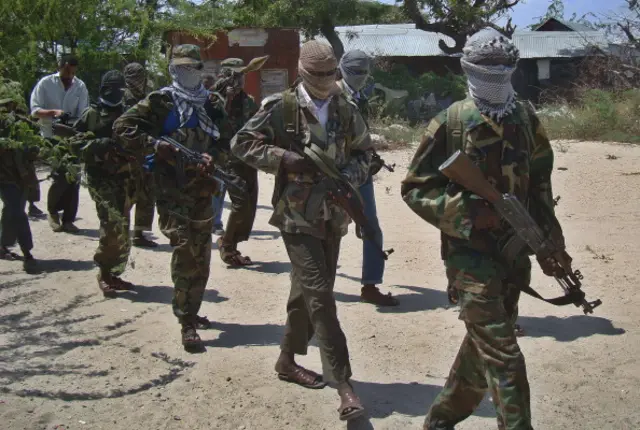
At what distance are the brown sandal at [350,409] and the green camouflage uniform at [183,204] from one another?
1.68m

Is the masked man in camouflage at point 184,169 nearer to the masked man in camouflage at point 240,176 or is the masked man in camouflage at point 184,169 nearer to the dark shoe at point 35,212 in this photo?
the masked man in camouflage at point 240,176

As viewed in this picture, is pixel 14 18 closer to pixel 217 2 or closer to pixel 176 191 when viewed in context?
pixel 176 191

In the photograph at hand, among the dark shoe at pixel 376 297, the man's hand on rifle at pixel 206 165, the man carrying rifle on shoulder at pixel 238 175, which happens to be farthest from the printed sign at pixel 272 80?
the man's hand on rifle at pixel 206 165

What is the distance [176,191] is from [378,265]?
6.00 ft

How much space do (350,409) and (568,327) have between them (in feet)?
7.51

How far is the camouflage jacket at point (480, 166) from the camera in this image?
3.55 metres

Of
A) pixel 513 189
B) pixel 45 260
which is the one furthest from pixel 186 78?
pixel 45 260

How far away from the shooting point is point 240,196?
7508 mm

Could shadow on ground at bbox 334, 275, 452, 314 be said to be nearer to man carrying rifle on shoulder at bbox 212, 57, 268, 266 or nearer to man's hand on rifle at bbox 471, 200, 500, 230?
man carrying rifle on shoulder at bbox 212, 57, 268, 266

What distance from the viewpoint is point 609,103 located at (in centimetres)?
1454

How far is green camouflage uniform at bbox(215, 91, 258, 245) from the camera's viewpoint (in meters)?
7.56

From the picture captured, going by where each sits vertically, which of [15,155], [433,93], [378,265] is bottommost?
[433,93]

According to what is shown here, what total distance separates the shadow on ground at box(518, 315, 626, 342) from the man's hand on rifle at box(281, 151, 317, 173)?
2245 millimetres

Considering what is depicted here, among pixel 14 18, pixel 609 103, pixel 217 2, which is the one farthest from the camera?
pixel 217 2
